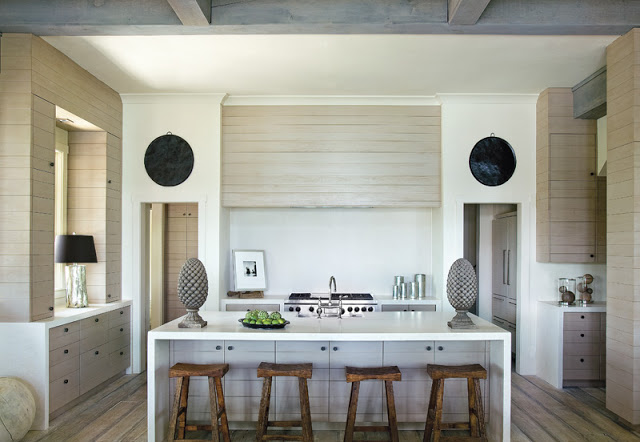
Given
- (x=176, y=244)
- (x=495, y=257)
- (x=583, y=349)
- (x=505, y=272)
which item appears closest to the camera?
(x=583, y=349)

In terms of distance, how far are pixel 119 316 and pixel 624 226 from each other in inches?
201

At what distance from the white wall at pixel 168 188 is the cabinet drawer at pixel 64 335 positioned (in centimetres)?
123

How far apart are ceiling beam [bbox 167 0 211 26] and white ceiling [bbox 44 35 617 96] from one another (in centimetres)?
41

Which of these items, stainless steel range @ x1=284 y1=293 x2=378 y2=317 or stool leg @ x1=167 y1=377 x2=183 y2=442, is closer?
stool leg @ x1=167 y1=377 x2=183 y2=442

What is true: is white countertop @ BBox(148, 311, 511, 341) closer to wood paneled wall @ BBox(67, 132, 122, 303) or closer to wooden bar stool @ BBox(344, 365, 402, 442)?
wooden bar stool @ BBox(344, 365, 402, 442)

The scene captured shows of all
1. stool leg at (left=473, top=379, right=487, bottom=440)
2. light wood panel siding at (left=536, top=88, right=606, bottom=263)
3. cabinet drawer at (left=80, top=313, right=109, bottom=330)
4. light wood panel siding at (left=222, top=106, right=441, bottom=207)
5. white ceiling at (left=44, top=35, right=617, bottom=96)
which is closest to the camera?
stool leg at (left=473, top=379, right=487, bottom=440)

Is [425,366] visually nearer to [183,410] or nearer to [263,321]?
[263,321]

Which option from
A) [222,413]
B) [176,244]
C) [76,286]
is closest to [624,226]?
[222,413]

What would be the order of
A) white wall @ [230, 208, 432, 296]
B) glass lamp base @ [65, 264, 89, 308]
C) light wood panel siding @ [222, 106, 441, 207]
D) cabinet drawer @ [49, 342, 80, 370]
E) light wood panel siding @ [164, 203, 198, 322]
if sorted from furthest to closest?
light wood panel siding @ [164, 203, 198, 322] → white wall @ [230, 208, 432, 296] → light wood panel siding @ [222, 106, 441, 207] → glass lamp base @ [65, 264, 89, 308] → cabinet drawer @ [49, 342, 80, 370]

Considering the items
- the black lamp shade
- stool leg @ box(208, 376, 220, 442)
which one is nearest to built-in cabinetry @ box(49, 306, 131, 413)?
the black lamp shade

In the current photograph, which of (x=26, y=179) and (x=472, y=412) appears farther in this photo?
(x=26, y=179)

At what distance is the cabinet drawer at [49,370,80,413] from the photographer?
4.07 meters

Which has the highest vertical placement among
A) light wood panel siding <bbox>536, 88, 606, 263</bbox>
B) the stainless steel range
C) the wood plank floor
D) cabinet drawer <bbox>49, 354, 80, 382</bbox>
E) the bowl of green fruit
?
light wood panel siding <bbox>536, 88, 606, 263</bbox>

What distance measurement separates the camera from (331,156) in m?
5.81
